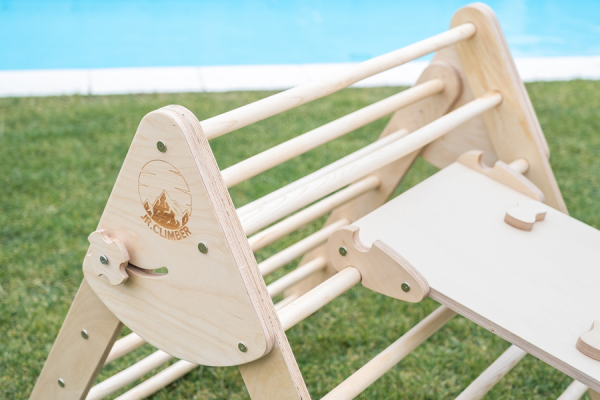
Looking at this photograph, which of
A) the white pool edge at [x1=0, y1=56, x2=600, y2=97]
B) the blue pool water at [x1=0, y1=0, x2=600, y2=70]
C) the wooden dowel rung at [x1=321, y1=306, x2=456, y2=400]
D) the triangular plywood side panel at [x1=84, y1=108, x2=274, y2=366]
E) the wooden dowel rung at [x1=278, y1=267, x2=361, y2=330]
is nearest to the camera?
the triangular plywood side panel at [x1=84, y1=108, x2=274, y2=366]

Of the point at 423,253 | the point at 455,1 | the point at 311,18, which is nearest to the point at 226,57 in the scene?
the point at 311,18

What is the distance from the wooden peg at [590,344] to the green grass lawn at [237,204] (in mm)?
709

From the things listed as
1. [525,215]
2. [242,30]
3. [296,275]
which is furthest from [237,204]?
[242,30]

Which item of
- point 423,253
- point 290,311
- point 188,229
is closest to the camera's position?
point 188,229

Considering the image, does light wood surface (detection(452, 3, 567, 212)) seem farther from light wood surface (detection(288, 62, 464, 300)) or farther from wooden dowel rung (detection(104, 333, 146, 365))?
wooden dowel rung (detection(104, 333, 146, 365))

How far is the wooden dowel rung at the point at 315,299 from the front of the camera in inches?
32.0

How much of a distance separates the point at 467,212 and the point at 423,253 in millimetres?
174

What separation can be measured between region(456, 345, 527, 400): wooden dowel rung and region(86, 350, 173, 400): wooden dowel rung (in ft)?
2.01

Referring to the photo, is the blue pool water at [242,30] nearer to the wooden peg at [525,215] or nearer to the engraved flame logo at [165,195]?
the wooden peg at [525,215]

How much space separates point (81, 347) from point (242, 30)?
15.6ft

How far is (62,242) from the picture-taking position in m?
1.88

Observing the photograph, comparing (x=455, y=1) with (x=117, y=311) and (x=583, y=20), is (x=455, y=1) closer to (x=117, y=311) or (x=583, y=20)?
(x=583, y=20)

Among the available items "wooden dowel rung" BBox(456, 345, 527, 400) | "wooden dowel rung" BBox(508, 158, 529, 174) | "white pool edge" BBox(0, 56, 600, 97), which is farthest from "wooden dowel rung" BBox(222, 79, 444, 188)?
"white pool edge" BBox(0, 56, 600, 97)

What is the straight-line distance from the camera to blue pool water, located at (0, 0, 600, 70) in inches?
187
